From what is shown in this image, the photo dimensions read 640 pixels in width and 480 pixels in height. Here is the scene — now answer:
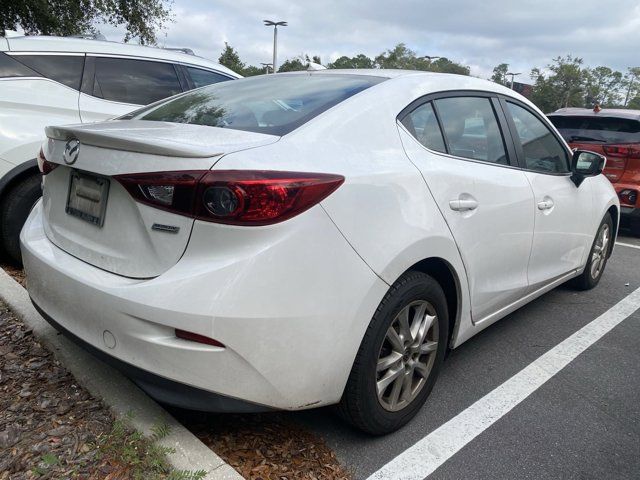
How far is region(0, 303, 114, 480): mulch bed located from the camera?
1929 millimetres

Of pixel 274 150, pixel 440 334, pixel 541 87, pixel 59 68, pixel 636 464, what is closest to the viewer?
pixel 274 150

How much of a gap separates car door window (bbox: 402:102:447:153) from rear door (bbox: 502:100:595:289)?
2.86 feet

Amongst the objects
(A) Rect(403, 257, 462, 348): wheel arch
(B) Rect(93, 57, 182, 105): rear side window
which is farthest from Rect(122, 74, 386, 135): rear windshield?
(B) Rect(93, 57, 182, 105): rear side window

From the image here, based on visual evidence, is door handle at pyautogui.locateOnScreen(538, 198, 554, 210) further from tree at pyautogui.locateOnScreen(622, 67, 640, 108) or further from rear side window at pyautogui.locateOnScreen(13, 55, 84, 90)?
tree at pyautogui.locateOnScreen(622, 67, 640, 108)

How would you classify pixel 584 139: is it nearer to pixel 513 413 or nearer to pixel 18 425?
pixel 513 413

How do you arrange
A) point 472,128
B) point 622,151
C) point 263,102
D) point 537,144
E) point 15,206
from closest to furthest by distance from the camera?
1. point 263,102
2. point 472,128
3. point 537,144
4. point 15,206
5. point 622,151

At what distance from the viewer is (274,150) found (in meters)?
1.89

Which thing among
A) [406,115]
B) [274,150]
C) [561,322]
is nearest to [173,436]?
[274,150]

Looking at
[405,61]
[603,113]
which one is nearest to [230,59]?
[405,61]

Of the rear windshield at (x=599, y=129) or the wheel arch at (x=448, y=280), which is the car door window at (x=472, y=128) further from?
the rear windshield at (x=599, y=129)

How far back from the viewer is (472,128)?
2891 millimetres

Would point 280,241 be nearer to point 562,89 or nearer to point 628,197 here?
point 628,197

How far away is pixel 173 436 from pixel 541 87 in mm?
63949

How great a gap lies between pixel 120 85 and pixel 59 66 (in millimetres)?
495
